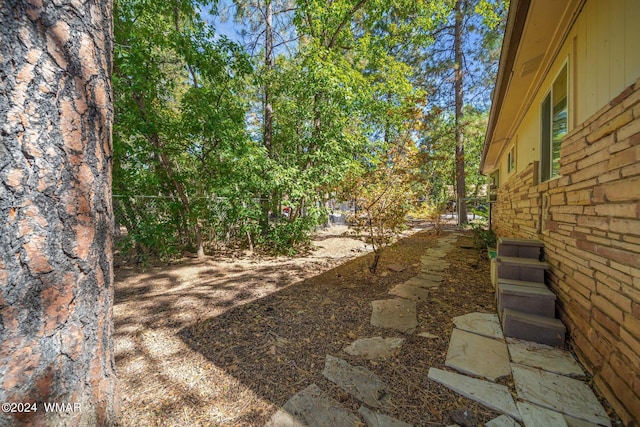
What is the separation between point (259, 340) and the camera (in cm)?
229

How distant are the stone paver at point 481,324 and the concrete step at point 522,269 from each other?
467 millimetres

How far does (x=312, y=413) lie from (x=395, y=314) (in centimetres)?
157

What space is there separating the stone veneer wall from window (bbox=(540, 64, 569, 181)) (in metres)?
0.63

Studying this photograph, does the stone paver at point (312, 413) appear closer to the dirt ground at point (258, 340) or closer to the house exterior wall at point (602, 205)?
the dirt ground at point (258, 340)

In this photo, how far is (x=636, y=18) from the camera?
1588 millimetres

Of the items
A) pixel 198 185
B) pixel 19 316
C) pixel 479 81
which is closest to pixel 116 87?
pixel 198 185

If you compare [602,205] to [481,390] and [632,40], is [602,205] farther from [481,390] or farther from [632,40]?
[481,390]

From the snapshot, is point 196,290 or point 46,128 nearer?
point 46,128

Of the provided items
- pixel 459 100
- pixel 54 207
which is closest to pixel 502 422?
pixel 54 207

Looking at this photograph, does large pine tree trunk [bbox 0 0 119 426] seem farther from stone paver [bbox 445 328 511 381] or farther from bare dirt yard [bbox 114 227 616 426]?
stone paver [bbox 445 328 511 381]

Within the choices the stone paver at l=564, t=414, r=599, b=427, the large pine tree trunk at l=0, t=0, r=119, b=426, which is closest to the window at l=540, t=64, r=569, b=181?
the stone paver at l=564, t=414, r=599, b=427

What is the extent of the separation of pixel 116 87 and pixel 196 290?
4.00 metres

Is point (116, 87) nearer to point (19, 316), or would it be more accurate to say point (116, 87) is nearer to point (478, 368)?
point (19, 316)

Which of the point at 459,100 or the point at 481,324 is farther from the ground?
the point at 459,100
